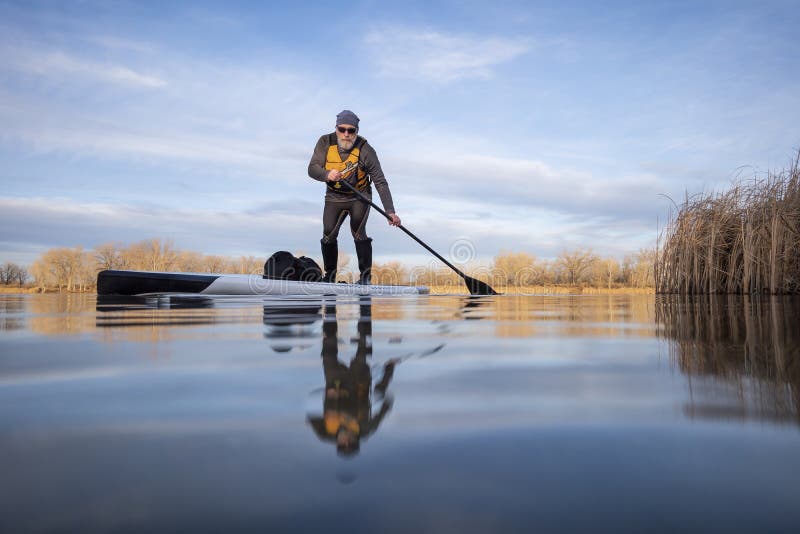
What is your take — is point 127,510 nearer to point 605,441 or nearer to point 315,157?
point 605,441

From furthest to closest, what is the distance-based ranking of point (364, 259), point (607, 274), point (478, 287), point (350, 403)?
point (607, 274) → point (364, 259) → point (478, 287) → point (350, 403)

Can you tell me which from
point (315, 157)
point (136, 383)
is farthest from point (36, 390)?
point (315, 157)

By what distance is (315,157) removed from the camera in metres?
7.05

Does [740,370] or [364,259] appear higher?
[364,259]

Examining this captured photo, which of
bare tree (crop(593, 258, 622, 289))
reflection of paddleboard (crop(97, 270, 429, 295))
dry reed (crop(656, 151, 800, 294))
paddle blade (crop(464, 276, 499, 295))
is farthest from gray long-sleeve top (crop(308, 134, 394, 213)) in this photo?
bare tree (crop(593, 258, 622, 289))

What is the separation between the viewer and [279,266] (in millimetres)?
6695

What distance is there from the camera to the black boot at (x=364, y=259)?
7.76 meters

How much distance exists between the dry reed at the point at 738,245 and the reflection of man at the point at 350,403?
647 cm

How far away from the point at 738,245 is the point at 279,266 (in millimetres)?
5500

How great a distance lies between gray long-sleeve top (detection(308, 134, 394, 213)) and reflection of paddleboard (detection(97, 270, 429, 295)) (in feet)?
4.21

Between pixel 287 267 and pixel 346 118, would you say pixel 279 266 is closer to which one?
pixel 287 267

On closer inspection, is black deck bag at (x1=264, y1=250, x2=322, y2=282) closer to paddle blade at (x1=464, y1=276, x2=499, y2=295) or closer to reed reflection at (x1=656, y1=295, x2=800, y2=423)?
paddle blade at (x1=464, y1=276, x2=499, y2=295)

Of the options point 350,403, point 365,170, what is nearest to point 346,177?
point 365,170

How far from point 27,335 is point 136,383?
1.14m
